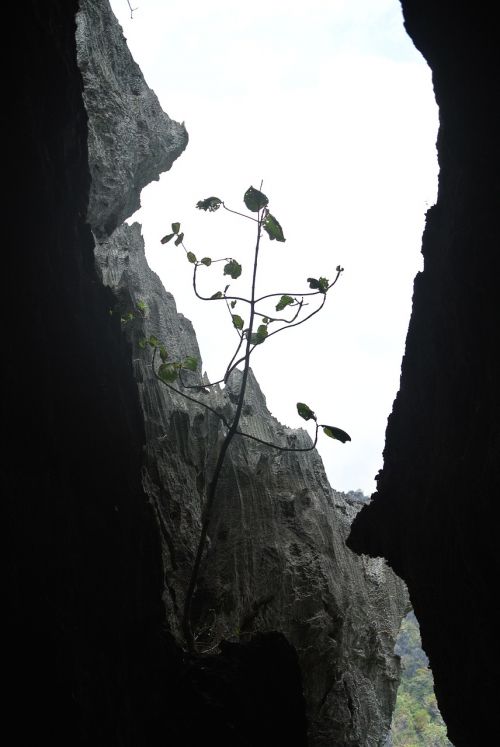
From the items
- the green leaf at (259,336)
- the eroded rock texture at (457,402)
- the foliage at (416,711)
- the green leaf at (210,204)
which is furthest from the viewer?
the foliage at (416,711)

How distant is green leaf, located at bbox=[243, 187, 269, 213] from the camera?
6461 mm

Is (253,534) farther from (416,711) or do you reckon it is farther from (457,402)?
(416,711)

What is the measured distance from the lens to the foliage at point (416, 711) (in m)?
31.1

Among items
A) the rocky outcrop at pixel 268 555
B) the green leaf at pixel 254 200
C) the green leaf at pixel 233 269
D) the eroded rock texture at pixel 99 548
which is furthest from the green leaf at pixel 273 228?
the rocky outcrop at pixel 268 555

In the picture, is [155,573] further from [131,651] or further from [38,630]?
[38,630]

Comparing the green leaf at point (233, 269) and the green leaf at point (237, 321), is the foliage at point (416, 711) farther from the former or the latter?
the green leaf at point (233, 269)

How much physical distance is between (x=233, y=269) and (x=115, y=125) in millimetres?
4677

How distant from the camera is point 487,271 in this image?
163 inches

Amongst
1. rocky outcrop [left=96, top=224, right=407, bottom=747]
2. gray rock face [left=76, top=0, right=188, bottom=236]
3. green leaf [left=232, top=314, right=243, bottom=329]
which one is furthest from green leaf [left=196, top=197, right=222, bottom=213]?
gray rock face [left=76, top=0, right=188, bottom=236]

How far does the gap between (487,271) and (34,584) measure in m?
3.46

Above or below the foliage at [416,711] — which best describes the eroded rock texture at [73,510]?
below

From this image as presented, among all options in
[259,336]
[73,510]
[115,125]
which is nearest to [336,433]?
[259,336]

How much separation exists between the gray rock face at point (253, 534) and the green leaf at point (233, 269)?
1.76 metres

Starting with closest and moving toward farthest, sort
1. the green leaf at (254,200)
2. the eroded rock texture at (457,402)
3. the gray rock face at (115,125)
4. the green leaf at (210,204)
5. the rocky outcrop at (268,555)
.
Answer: the eroded rock texture at (457,402) < the green leaf at (254,200) < the green leaf at (210,204) < the rocky outcrop at (268,555) < the gray rock face at (115,125)
